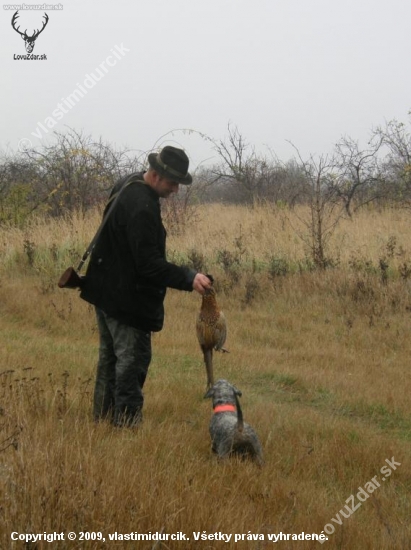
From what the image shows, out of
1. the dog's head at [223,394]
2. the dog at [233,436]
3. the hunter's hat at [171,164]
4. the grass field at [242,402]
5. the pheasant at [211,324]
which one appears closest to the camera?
the grass field at [242,402]

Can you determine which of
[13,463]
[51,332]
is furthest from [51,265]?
[13,463]

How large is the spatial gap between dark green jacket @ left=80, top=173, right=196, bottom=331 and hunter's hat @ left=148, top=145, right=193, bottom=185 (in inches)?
6.9

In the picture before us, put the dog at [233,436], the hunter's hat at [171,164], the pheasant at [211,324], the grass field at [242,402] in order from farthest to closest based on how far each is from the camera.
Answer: the pheasant at [211,324], the hunter's hat at [171,164], the dog at [233,436], the grass field at [242,402]

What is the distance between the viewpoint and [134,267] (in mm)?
4734

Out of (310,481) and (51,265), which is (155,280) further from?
(51,265)

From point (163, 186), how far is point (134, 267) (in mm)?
640

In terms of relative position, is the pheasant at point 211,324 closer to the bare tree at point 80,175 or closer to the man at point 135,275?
the man at point 135,275

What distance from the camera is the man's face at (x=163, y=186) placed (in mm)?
4691

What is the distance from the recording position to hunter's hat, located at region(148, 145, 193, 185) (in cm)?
463

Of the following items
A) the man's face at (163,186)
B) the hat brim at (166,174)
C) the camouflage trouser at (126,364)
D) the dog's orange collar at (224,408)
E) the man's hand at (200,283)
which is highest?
the hat brim at (166,174)

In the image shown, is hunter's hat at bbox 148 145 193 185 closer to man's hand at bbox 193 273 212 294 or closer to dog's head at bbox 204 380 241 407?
man's hand at bbox 193 273 212 294

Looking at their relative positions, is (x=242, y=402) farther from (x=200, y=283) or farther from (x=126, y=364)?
(x=200, y=283)

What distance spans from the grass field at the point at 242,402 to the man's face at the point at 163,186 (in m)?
1.76

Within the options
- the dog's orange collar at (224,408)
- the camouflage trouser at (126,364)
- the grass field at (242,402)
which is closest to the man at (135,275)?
the camouflage trouser at (126,364)
